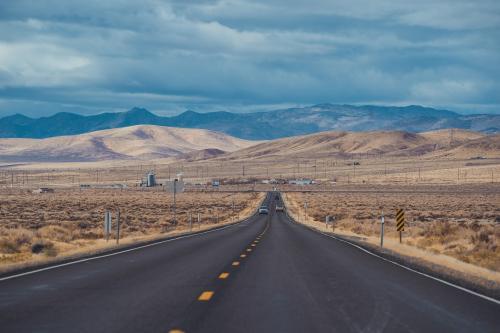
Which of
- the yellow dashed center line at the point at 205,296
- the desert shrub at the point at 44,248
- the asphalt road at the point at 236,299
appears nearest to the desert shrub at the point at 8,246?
the desert shrub at the point at 44,248

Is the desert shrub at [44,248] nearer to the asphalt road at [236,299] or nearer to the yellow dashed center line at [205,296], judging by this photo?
the asphalt road at [236,299]

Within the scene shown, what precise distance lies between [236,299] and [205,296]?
0.63 metres

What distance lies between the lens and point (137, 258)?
21062mm

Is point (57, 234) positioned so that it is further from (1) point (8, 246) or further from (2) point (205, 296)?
(2) point (205, 296)

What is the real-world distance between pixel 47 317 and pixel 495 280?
1052 cm

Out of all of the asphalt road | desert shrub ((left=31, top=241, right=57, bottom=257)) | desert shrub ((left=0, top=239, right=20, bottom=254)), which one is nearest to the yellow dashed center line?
the asphalt road

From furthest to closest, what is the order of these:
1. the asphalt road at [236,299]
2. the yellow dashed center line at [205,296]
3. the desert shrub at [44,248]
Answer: the desert shrub at [44,248], the yellow dashed center line at [205,296], the asphalt road at [236,299]

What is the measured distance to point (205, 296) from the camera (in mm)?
12531

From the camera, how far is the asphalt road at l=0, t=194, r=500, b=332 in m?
9.85

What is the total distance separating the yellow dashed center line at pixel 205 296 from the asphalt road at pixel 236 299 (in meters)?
0.02

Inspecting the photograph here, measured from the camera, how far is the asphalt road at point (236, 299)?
9.85m

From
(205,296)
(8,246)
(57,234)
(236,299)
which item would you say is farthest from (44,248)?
(236,299)

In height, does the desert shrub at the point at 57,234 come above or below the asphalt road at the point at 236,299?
below

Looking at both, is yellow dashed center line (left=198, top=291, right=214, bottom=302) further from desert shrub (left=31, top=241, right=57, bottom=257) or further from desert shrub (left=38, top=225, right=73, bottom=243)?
desert shrub (left=38, top=225, right=73, bottom=243)
